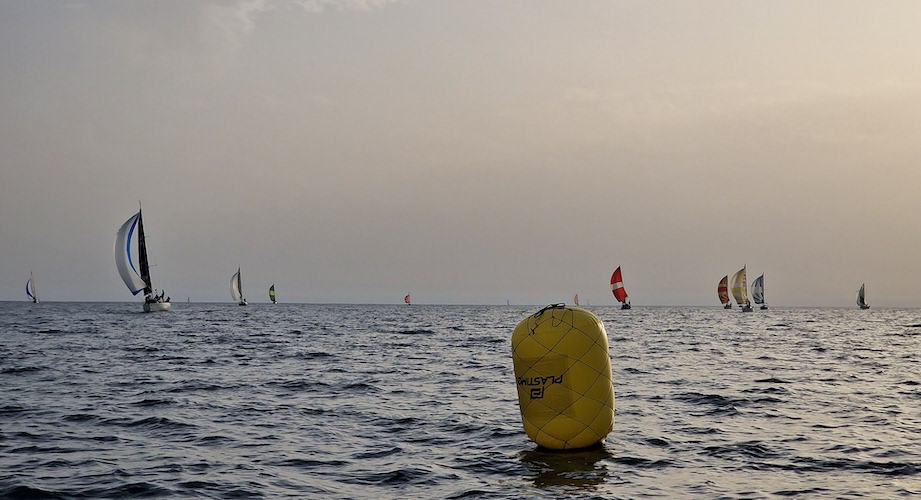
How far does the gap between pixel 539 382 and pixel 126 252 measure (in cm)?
7050

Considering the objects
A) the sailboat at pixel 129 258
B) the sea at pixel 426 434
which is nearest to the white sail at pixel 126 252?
the sailboat at pixel 129 258

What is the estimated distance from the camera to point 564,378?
10516mm

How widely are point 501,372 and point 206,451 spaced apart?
12.5 m

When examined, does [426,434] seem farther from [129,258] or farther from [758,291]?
[758,291]

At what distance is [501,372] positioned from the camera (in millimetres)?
22953

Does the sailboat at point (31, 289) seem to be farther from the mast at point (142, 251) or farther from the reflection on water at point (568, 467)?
the reflection on water at point (568, 467)

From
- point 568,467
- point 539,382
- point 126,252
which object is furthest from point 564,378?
point 126,252

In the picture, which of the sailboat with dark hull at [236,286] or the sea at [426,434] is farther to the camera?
the sailboat with dark hull at [236,286]

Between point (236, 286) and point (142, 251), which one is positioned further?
point (236, 286)

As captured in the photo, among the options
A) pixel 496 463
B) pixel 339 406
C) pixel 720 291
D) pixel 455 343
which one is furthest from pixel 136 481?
pixel 720 291

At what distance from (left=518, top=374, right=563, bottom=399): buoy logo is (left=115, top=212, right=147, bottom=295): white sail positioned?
229 ft

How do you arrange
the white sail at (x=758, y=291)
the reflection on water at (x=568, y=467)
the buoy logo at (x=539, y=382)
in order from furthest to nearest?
the white sail at (x=758, y=291) → the buoy logo at (x=539, y=382) → the reflection on water at (x=568, y=467)

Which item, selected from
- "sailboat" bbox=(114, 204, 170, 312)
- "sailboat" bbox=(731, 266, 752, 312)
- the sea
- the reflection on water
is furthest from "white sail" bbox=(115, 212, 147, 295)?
"sailboat" bbox=(731, 266, 752, 312)

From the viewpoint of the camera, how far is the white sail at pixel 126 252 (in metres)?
72.6
